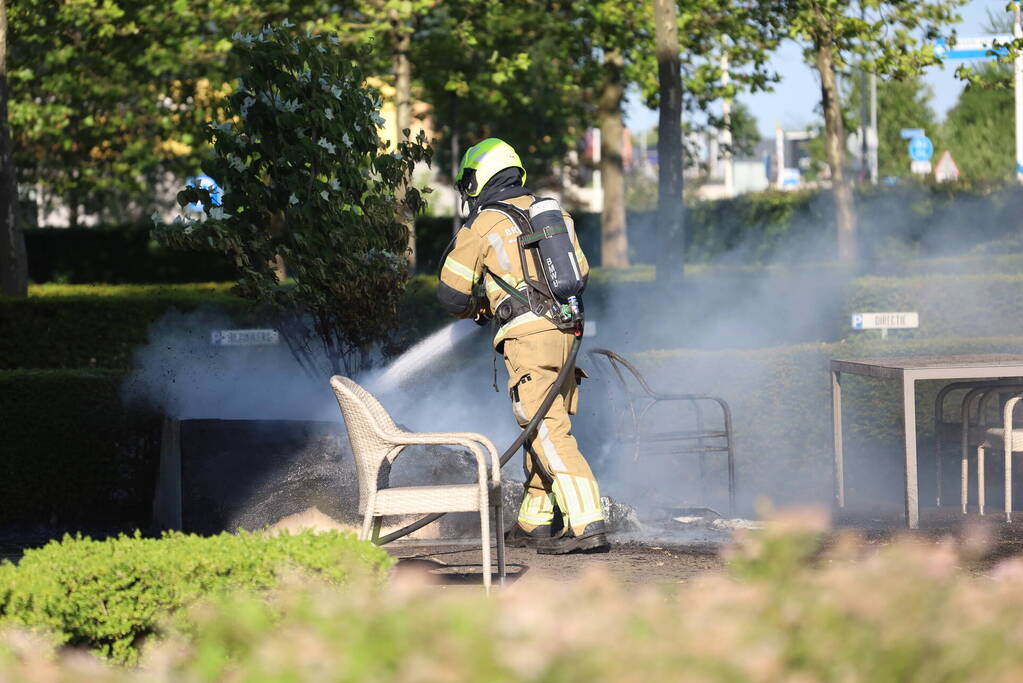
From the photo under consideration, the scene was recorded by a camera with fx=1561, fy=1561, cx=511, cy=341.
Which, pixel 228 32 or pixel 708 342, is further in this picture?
pixel 228 32

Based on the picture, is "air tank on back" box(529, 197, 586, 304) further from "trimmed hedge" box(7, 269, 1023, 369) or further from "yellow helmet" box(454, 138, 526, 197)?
"trimmed hedge" box(7, 269, 1023, 369)

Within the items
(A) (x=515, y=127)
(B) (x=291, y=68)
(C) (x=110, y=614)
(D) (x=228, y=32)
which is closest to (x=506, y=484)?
(B) (x=291, y=68)

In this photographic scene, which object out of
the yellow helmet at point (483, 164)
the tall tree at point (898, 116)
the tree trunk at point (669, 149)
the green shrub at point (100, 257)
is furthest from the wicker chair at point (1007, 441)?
the tall tree at point (898, 116)

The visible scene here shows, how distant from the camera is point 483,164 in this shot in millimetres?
6699

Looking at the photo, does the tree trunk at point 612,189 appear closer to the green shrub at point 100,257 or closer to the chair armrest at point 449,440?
the green shrub at point 100,257

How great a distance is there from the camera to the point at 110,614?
13.8ft

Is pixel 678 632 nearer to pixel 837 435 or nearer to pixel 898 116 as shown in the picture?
pixel 837 435

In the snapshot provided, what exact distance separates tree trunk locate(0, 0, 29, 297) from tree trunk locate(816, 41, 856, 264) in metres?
9.28

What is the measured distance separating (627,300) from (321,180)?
5.23 m

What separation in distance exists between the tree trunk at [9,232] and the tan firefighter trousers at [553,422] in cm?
690

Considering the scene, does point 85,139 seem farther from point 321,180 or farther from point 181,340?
point 321,180

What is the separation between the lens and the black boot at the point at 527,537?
6.78 metres

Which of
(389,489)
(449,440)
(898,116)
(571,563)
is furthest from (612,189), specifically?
(898,116)

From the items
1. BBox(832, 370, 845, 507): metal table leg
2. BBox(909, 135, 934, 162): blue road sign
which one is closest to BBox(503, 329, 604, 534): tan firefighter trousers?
BBox(832, 370, 845, 507): metal table leg
